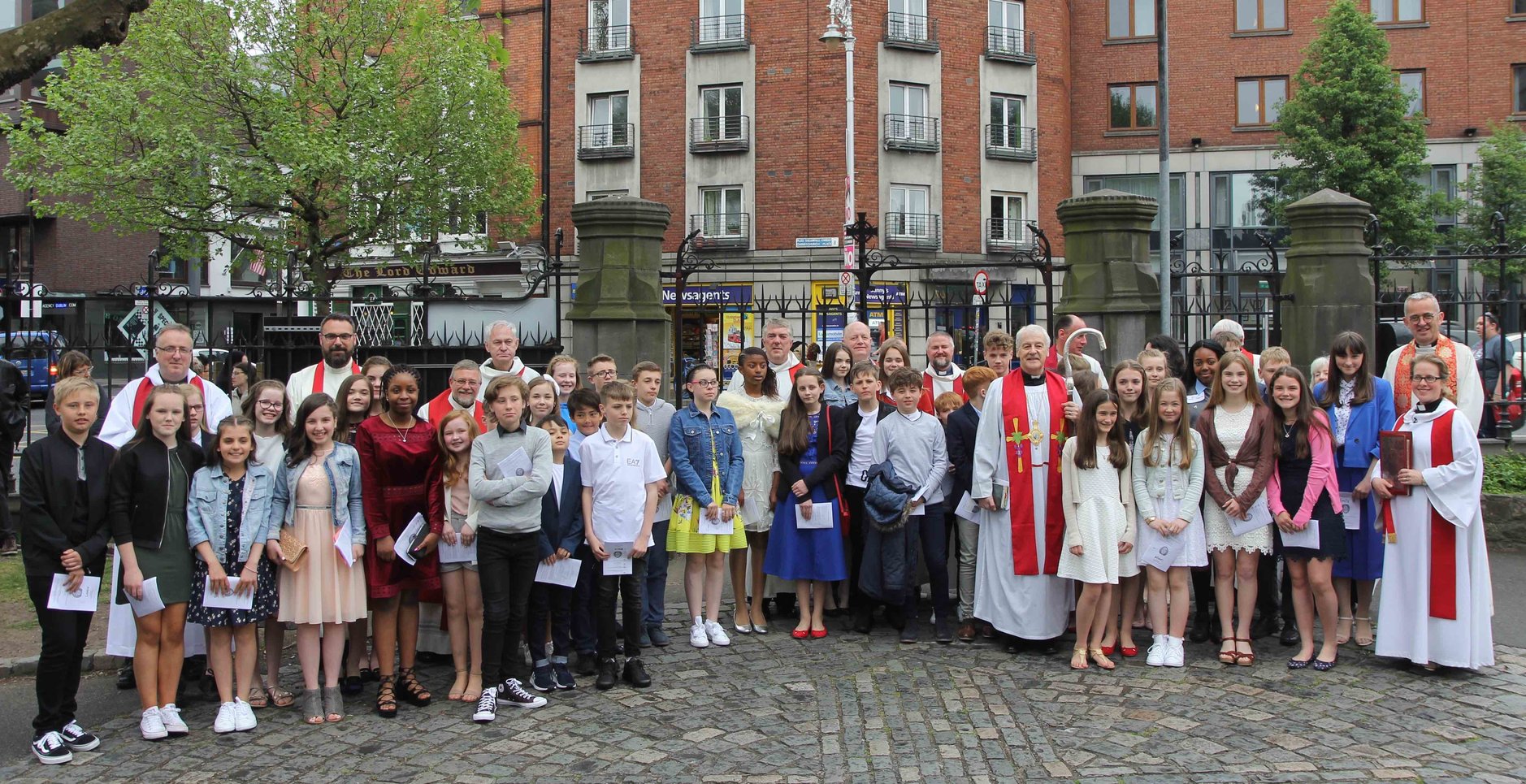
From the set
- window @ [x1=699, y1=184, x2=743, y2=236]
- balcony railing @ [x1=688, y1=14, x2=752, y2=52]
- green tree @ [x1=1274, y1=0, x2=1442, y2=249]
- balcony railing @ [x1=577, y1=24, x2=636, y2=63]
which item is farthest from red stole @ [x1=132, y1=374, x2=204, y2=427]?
green tree @ [x1=1274, y1=0, x2=1442, y2=249]

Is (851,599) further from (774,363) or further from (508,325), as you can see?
(508,325)

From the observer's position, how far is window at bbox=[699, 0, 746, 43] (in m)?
32.7

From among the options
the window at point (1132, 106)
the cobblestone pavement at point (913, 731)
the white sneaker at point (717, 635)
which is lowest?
the cobblestone pavement at point (913, 731)

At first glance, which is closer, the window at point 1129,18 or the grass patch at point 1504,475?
the grass patch at point 1504,475

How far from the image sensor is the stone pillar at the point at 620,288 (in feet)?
35.7

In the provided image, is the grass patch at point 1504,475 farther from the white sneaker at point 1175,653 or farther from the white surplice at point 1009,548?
the white surplice at point 1009,548

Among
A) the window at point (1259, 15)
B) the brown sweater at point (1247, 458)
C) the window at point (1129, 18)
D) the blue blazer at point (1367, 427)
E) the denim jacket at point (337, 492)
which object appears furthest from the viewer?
the window at point (1129, 18)

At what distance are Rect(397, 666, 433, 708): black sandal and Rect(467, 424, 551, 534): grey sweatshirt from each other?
3.13 feet

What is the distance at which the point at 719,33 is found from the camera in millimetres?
32875

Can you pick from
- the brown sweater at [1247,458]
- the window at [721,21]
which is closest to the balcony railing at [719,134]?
the window at [721,21]

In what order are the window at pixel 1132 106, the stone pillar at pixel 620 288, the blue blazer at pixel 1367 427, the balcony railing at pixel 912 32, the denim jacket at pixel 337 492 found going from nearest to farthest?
the denim jacket at pixel 337 492
the blue blazer at pixel 1367 427
the stone pillar at pixel 620 288
the balcony railing at pixel 912 32
the window at pixel 1132 106

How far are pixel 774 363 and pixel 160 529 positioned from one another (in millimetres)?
4271

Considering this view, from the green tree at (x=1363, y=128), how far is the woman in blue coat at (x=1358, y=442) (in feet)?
84.4

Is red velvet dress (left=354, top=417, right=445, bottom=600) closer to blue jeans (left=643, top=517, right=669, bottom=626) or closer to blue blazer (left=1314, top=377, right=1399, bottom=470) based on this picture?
blue jeans (left=643, top=517, right=669, bottom=626)
